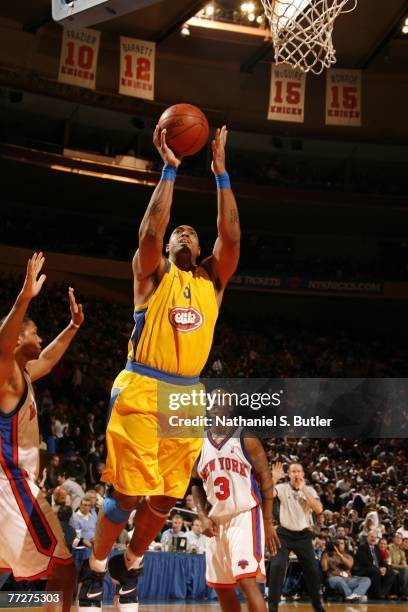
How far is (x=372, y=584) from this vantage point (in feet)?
38.9

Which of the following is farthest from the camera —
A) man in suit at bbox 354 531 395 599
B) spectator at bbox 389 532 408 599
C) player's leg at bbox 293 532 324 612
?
spectator at bbox 389 532 408 599

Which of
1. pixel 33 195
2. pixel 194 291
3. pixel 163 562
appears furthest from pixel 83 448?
pixel 33 195

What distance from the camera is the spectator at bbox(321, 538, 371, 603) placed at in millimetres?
11516

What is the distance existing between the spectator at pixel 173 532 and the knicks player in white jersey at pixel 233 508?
14.4ft

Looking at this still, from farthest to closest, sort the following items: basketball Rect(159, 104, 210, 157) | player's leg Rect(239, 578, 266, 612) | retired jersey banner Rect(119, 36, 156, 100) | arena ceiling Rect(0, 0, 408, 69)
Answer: arena ceiling Rect(0, 0, 408, 69) → retired jersey banner Rect(119, 36, 156, 100) → player's leg Rect(239, 578, 266, 612) → basketball Rect(159, 104, 210, 157)

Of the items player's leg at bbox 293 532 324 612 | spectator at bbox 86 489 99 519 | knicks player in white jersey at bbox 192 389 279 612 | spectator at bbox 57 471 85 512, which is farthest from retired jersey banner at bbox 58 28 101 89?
knicks player in white jersey at bbox 192 389 279 612

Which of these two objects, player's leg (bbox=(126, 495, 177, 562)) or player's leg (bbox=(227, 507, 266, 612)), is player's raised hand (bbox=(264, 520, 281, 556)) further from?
player's leg (bbox=(126, 495, 177, 562))

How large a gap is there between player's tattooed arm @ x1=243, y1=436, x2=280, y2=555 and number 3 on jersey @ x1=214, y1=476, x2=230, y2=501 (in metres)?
0.31

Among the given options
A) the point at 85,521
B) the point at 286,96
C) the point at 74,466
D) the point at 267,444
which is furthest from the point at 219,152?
the point at 286,96

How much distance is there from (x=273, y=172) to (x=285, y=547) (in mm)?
17817

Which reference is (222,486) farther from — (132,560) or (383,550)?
(383,550)

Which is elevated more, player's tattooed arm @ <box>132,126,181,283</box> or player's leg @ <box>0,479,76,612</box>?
player's tattooed arm @ <box>132,126,181,283</box>

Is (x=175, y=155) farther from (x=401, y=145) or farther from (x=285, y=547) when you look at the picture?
(x=401, y=145)

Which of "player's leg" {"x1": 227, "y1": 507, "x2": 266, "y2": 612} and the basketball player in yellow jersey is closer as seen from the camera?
the basketball player in yellow jersey
